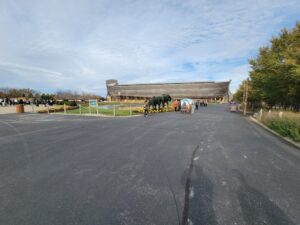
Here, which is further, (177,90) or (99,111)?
(177,90)

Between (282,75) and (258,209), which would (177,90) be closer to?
(282,75)

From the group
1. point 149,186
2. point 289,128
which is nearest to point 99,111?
point 289,128

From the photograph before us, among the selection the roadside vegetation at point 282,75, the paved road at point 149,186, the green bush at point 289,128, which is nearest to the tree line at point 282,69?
the roadside vegetation at point 282,75

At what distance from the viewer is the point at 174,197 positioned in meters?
3.08

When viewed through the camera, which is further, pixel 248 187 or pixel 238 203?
pixel 248 187

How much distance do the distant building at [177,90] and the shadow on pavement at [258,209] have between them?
72.2 metres

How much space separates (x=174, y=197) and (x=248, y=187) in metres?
1.71

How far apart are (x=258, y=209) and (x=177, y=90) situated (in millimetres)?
85070

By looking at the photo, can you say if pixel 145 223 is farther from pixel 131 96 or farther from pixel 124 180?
pixel 131 96

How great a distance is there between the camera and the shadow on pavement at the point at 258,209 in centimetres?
251

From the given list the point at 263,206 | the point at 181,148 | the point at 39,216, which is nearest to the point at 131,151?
the point at 181,148

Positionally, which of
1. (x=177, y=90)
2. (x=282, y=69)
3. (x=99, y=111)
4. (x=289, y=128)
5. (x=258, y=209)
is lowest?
(x=258, y=209)

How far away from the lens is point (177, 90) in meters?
85.8

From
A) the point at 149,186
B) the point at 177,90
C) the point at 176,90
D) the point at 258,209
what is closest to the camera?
the point at 258,209
